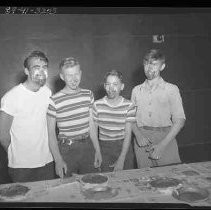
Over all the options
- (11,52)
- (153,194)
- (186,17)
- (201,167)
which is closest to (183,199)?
(153,194)

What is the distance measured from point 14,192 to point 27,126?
57 cm

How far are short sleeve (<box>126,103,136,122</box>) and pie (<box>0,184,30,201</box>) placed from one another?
89 cm

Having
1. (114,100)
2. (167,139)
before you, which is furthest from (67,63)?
(167,139)

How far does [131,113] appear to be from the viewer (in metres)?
2.16

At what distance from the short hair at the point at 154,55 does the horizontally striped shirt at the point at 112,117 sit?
41 centimetres

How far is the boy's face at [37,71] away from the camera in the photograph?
2080mm

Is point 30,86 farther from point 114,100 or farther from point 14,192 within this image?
point 14,192

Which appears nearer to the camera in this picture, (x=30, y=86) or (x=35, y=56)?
(x=30, y=86)

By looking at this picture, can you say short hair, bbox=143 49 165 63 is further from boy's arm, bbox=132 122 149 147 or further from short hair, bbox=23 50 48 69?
short hair, bbox=23 50 48 69

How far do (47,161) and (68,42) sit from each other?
0.96 meters

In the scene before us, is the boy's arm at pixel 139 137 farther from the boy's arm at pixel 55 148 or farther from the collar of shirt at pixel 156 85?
the boy's arm at pixel 55 148

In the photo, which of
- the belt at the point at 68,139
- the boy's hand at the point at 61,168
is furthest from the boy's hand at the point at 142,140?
the boy's hand at the point at 61,168

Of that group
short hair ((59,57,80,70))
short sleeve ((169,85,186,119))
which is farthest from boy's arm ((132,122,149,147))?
short hair ((59,57,80,70))
